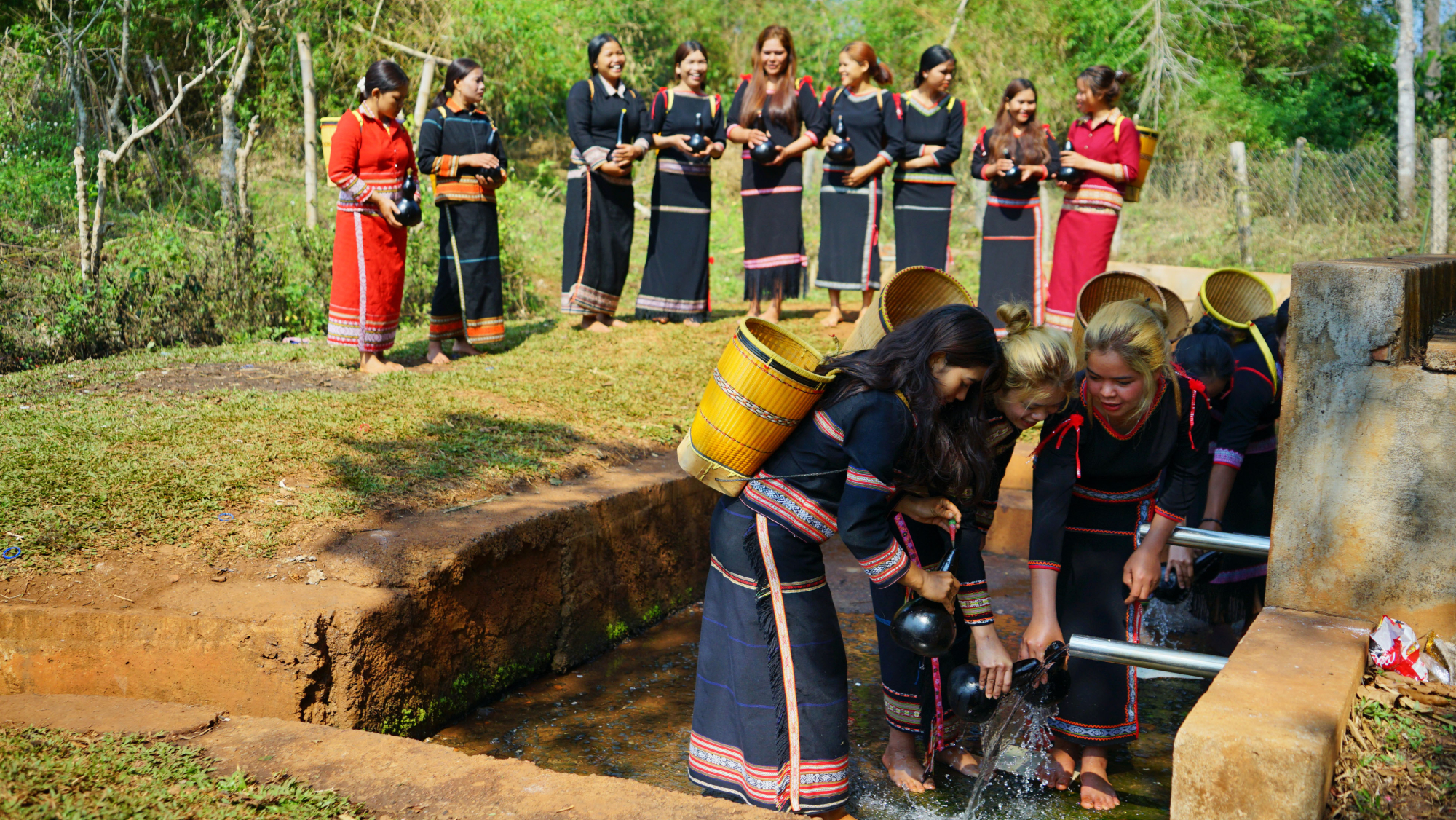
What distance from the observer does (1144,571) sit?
3.10 meters

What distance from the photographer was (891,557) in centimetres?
265

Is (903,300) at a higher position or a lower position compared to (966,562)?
higher

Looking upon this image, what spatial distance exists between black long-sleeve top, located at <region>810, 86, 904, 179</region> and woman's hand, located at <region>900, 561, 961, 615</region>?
499 centimetres

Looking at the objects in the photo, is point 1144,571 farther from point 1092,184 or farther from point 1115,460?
point 1092,184

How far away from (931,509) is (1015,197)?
15.2 feet

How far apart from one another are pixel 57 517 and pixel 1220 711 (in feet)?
10.8

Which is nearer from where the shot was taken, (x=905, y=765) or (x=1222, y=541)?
(x=1222, y=541)

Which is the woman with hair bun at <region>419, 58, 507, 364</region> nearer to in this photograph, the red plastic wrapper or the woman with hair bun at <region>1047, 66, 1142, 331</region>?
the woman with hair bun at <region>1047, 66, 1142, 331</region>

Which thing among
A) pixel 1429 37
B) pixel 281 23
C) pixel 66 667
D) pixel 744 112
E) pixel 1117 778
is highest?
pixel 1429 37

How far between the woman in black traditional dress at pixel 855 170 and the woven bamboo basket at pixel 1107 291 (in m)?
3.18

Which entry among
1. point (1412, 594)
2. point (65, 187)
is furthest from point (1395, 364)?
point (65, 187)

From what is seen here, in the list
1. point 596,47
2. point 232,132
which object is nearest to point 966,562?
point 596,47

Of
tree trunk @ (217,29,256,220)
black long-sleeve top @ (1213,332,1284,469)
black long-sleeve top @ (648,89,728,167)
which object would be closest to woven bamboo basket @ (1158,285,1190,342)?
black long-sleeve top @ (1213,332,1284,469)

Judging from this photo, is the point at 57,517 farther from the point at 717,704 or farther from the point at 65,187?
the point at 65,187
